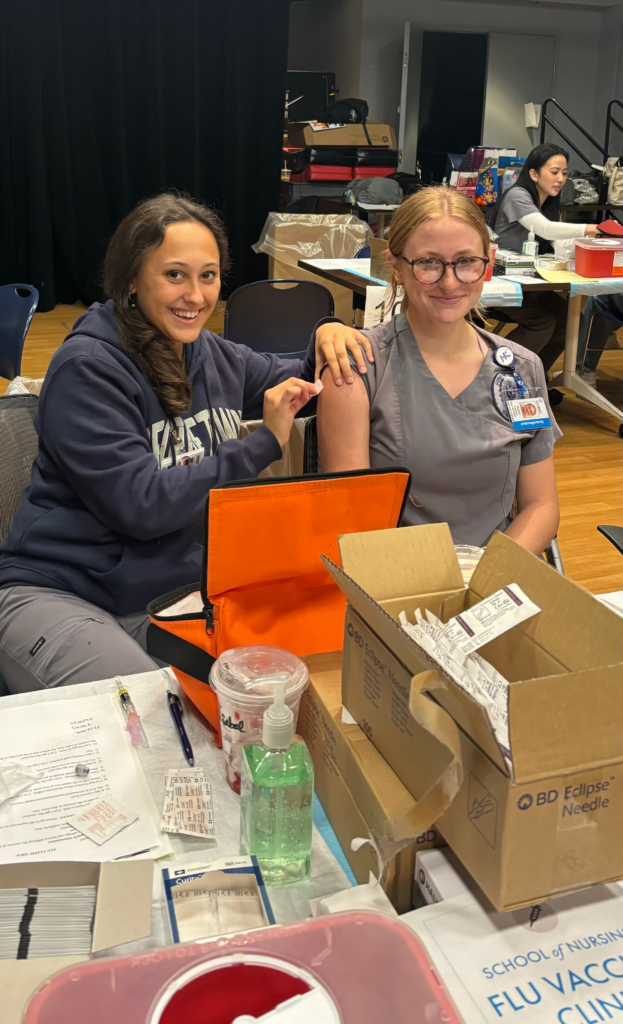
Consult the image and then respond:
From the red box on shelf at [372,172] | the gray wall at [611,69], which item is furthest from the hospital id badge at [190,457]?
the gray wall at [611,69]

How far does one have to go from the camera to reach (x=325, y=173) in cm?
761

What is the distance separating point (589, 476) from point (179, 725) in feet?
11.1

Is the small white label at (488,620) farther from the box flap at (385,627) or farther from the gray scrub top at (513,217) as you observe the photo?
the gray scrub top at (513,217)

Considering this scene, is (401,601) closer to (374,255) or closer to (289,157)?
(374,255)

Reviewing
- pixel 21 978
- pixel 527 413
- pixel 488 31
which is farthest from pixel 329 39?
pixel 21 978

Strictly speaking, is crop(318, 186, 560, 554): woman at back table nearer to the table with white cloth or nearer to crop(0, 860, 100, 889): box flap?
crop(0, 860, 100, 889): box flap

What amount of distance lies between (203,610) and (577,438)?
3913 mm

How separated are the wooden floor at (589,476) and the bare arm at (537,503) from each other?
4.26 feet

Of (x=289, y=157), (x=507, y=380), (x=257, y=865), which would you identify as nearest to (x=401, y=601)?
(x=257, y=865)

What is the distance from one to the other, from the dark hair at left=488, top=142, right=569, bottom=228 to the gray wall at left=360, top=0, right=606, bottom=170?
193 inches

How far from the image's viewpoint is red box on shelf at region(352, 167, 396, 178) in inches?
304

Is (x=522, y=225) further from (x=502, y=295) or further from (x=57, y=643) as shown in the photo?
(x=57, y=643)

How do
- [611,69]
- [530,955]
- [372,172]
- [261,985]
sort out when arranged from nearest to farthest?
1. [261,985]
2. [530,955]
3. [372,172]
4. [611,69]

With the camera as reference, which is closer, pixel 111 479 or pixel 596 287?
pixel 111 479
